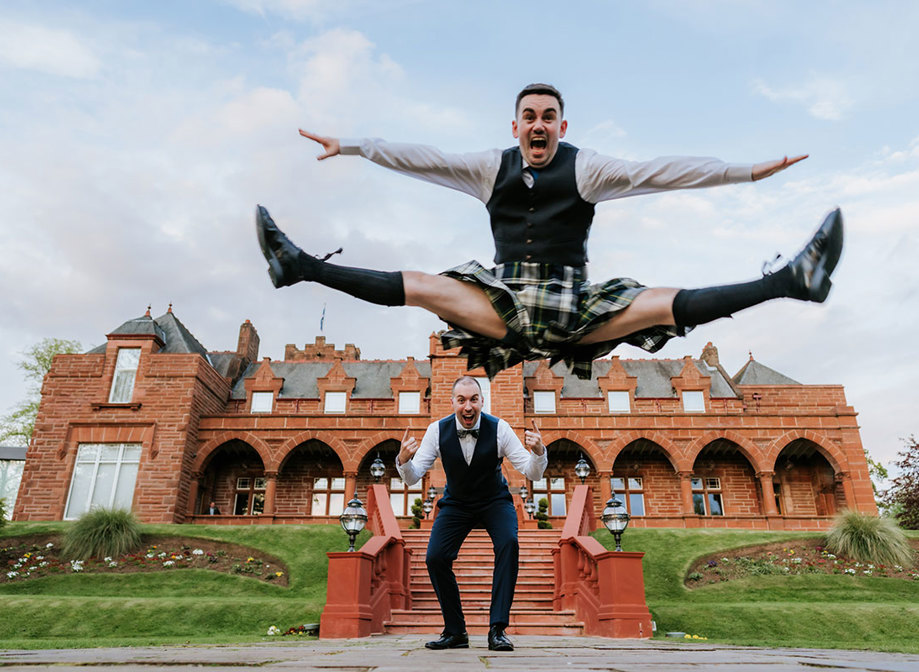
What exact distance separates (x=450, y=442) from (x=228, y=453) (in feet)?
78.3

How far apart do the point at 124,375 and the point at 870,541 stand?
79.5 feet

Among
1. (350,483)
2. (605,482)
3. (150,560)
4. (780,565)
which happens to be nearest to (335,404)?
(350,483)

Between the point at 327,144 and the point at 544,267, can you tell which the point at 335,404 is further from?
the point at 544,267

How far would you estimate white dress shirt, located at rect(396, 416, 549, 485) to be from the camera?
15.2ft

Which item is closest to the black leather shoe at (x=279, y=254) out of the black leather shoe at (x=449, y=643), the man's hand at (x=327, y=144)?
the man's hand at (x=327, y=144)

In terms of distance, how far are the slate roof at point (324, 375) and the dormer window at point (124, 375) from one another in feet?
15.0

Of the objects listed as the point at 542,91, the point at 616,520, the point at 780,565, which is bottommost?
the point at 780,565

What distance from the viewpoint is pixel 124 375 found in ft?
79.6

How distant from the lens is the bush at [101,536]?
51.4ft

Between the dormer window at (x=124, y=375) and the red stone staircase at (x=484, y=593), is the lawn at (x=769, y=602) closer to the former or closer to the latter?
the red stone staircase at (x=484, y=593)

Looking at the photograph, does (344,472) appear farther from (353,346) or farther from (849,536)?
(849,536)

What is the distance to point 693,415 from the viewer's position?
24859mm

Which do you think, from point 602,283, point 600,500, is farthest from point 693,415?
point 602,283

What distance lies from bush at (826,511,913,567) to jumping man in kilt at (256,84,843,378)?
15.8m
